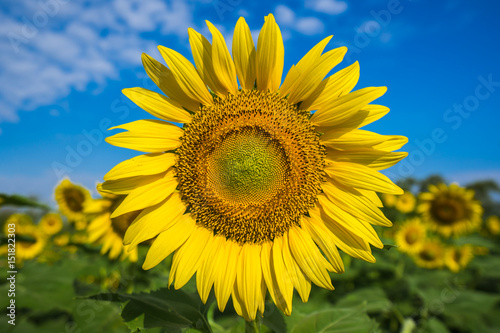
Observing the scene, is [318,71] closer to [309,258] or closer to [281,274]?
[309,258]

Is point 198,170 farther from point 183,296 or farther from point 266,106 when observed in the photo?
point 183,296

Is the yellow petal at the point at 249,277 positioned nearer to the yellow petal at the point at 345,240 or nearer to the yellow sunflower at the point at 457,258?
the yellow petal at the point at 345,240

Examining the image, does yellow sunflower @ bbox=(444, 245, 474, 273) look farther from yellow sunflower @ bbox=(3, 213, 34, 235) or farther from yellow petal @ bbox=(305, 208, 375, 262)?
yellow sunflower @ bbox=(3, 213, 34, 235)

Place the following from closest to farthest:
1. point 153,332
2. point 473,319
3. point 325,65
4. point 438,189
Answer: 1. point 325,65
2. point 153,332
3. point 473,319
4. point 438,189

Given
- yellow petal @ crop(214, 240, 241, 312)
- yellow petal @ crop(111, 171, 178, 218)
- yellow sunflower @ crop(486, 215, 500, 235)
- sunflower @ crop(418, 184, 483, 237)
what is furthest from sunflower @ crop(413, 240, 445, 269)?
yellow petal @ crop(111, 171, 178, 218)

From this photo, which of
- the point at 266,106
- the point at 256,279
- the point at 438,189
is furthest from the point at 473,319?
the point at 266,106

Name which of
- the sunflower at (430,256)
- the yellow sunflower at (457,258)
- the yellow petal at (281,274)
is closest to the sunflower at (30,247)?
the yellow petal at (281,274)

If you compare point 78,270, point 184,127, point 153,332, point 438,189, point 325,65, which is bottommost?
point 153,332
